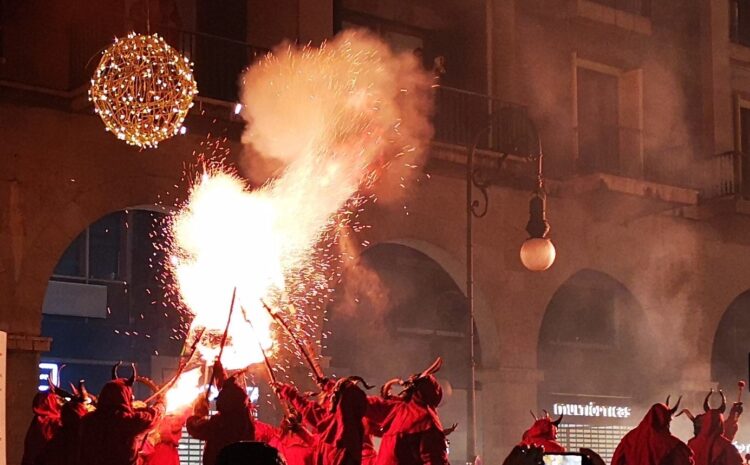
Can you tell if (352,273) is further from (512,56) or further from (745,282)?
(745,282)

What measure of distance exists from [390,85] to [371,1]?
186 cm

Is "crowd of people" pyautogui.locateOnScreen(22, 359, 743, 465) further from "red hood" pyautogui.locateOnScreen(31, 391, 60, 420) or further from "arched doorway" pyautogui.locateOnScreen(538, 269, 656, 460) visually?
"arched doorway" pyautogui.locateOnScreen(538, 269, 656, 460)

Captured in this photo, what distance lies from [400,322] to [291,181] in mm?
5012

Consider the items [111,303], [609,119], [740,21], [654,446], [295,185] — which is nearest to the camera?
[654,446]

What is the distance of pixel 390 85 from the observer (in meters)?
17.0

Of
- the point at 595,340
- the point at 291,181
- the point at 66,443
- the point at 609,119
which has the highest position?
the point at 609,119

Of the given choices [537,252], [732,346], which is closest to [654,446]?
[537,252]

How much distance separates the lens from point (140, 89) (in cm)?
1115

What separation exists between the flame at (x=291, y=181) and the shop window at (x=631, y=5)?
4.16 m

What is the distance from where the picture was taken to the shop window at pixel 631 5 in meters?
20.7

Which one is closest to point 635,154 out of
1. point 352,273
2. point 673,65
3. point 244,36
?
point 673,65

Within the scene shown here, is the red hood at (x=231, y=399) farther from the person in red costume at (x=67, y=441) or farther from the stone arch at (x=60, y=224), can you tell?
the stone arch at (x=60, y=224)

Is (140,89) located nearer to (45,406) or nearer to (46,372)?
(45,406)

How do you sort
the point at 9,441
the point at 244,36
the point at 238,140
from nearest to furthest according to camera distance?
1. the point at 9,441
2. the point at 238,140
3. the point at 244,36
